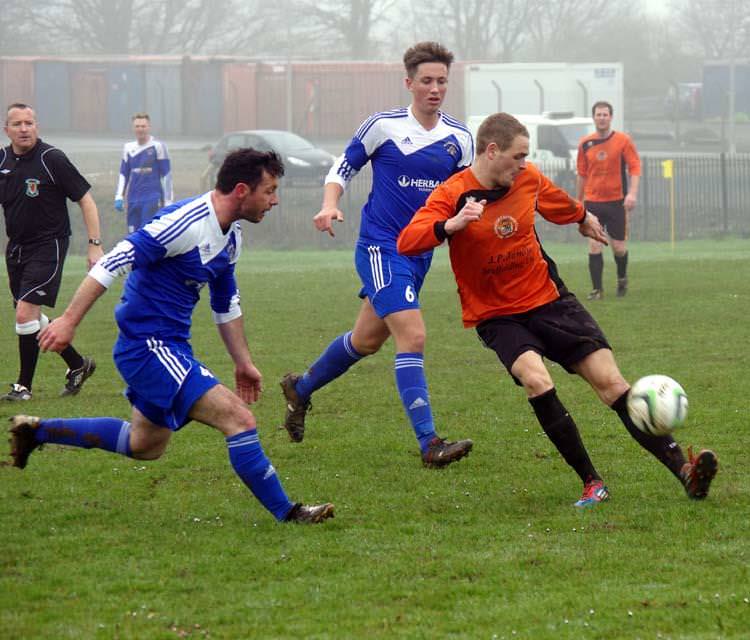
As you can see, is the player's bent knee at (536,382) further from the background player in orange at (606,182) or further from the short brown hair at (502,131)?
the background player in orange at (606,182)

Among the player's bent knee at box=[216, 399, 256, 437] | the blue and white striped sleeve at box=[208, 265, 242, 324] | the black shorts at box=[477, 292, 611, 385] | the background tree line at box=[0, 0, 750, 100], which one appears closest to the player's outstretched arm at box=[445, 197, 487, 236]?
the black shorts at box=[477, 292, 611, 385]

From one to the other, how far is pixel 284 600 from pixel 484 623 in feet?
2.55

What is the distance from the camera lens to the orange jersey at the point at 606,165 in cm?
1537

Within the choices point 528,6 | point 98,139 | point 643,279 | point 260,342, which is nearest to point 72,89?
point 98,139

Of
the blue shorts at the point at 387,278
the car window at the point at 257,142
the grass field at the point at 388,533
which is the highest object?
the car window at the point at 257,142

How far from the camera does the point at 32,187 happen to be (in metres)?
9.49

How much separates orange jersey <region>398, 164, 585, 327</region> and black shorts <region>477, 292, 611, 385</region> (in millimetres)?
51

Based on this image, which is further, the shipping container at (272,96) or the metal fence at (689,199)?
the shipping container at (272,96)

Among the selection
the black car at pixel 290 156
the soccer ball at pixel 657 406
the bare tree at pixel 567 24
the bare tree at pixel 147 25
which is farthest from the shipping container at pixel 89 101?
the soccer ball at pixel 657 406

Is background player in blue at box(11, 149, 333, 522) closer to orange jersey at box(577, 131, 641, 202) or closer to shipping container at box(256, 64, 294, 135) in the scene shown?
orange jersey at box(577, 131, 641, 202)

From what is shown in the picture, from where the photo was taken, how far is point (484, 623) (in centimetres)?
461

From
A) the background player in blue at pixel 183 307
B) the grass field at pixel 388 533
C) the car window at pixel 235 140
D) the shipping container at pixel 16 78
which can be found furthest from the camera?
the shipping container at pixel 16 78

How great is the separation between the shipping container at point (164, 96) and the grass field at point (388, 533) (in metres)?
38.5

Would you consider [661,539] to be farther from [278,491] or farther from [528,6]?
[528,6]
